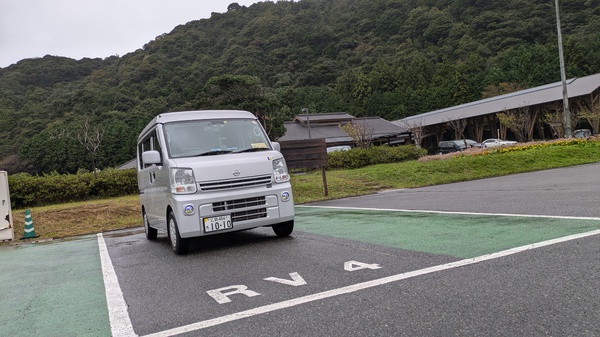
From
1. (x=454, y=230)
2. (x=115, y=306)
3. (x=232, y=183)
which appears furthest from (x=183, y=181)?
(x=454, y=230)

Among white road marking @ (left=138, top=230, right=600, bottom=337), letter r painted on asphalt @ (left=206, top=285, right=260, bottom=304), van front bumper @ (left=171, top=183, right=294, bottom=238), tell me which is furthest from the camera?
van front bumper @ (left=171, top=183, right=294, bottom=238)

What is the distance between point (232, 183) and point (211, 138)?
Answer: 0.99m

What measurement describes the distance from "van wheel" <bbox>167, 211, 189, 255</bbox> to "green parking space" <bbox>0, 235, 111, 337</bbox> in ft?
3.34

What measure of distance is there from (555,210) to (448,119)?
36.3 metres

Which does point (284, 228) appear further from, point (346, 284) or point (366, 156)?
point (366, 156)

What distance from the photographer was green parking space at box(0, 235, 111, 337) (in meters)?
3.57

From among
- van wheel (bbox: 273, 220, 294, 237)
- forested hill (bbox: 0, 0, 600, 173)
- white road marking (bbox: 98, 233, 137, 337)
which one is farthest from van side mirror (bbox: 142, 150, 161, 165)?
forested hill (bbox: 0, 0, 600, 173)

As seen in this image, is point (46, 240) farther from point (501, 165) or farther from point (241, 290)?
point (501, 165)

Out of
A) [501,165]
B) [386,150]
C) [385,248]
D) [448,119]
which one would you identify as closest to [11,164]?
[386,150]

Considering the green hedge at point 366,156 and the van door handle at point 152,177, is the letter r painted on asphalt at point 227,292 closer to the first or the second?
the van door handle at point 152,177

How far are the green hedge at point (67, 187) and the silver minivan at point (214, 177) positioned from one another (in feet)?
49.5

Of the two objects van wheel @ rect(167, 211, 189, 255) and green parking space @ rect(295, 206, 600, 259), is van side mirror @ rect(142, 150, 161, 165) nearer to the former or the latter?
van wheel @ rect(167, 211, 189, 255)

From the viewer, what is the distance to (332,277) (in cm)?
423

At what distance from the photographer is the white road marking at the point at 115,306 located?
3.31 metres
